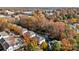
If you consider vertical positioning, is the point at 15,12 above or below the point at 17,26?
above

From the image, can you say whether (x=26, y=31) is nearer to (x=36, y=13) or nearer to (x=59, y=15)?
(x=36, y=13)

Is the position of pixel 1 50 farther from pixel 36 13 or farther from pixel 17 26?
pixel 36 13
